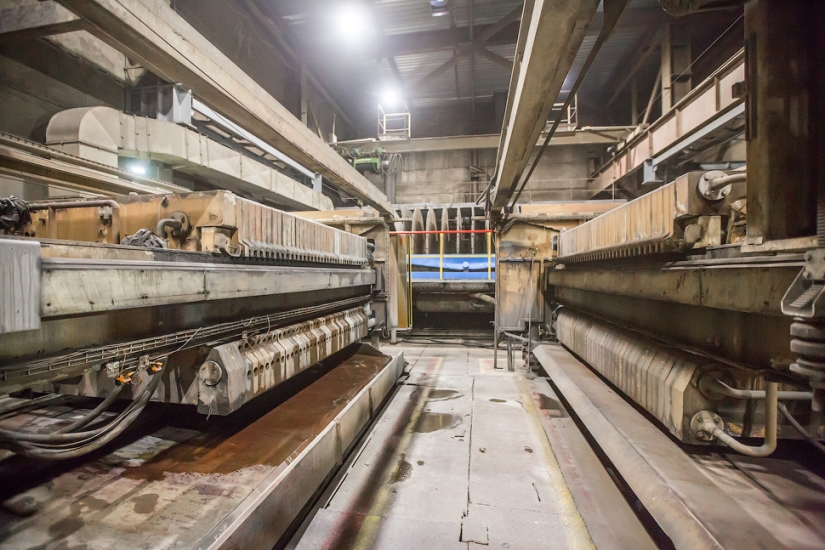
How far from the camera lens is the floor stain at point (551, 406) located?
11.7 feet

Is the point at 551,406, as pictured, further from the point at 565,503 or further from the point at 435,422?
the point at 565,503

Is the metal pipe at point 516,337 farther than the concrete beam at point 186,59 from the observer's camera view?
Yes

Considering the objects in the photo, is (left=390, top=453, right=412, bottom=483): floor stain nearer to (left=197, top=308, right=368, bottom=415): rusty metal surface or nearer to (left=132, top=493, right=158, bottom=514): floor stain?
(left=197, top=308, right=368, bottom=415): rusty metal surface

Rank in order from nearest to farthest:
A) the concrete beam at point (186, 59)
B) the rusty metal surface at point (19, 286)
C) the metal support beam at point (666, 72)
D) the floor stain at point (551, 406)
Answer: the rusty metal surface at point (19, 286) → the concrete beam at point (186, 59) → the floor stain at point (551, 406) → the metal support beam at point (666, 72)

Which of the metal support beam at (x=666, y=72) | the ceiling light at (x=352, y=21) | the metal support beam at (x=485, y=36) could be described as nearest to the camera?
the metal support beam at (x=666, y=72)

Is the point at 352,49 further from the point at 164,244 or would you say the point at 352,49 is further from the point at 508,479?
the point at 508,479

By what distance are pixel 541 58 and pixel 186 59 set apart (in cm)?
161

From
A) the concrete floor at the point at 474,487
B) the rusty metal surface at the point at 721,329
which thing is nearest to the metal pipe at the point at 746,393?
the rusty metal surface at the point at 721,329

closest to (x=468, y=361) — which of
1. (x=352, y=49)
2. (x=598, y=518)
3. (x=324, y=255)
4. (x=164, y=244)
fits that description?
(x=324, y=255)

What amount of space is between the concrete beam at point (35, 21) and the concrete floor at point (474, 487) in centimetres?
510

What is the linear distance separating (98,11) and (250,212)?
126 centimetres

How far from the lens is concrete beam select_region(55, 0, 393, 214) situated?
133cm

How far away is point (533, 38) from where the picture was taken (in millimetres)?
1602

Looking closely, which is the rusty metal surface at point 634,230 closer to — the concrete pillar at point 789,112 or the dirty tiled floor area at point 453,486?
the concrete pillar at point 789,112
